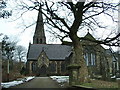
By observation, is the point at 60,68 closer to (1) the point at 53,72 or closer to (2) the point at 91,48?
(1) the point at 53,72

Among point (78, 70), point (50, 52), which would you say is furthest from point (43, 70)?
point (78, 70)

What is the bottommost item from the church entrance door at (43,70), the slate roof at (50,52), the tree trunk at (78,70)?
the church entrance door at (43,70)

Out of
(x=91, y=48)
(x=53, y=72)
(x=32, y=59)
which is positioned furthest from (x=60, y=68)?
(x=91, y=48)

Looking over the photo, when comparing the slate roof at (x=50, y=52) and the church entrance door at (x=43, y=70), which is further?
the slate roof at (x=50, y=52)

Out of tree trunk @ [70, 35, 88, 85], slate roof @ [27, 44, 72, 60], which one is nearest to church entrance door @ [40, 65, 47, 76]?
slate roof @ [27, 44, 72, 60]

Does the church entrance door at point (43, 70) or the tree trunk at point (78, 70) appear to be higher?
the tree trunk at point (78, 70)

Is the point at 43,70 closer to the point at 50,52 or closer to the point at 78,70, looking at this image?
the point at 50,52

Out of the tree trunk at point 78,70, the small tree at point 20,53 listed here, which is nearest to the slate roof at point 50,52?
the small tree at point 20,53

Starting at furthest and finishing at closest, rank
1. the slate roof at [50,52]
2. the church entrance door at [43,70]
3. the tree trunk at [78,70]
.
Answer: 1. the slate roof at [50,52]
2. the church entrance door at [43,70]
3. the tree trunk at [78,70]

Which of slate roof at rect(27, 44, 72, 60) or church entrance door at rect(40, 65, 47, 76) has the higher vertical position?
slate roof at rect(27, 44, 72, 60)

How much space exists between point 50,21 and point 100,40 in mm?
4046

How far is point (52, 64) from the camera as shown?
3110 inches

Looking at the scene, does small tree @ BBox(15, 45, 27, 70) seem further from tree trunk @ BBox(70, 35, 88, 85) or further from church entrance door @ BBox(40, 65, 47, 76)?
tree trunk @ BBox(70, 35, 88, 85)

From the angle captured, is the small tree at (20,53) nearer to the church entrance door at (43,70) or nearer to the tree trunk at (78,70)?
the church entrance door at (43,70)
